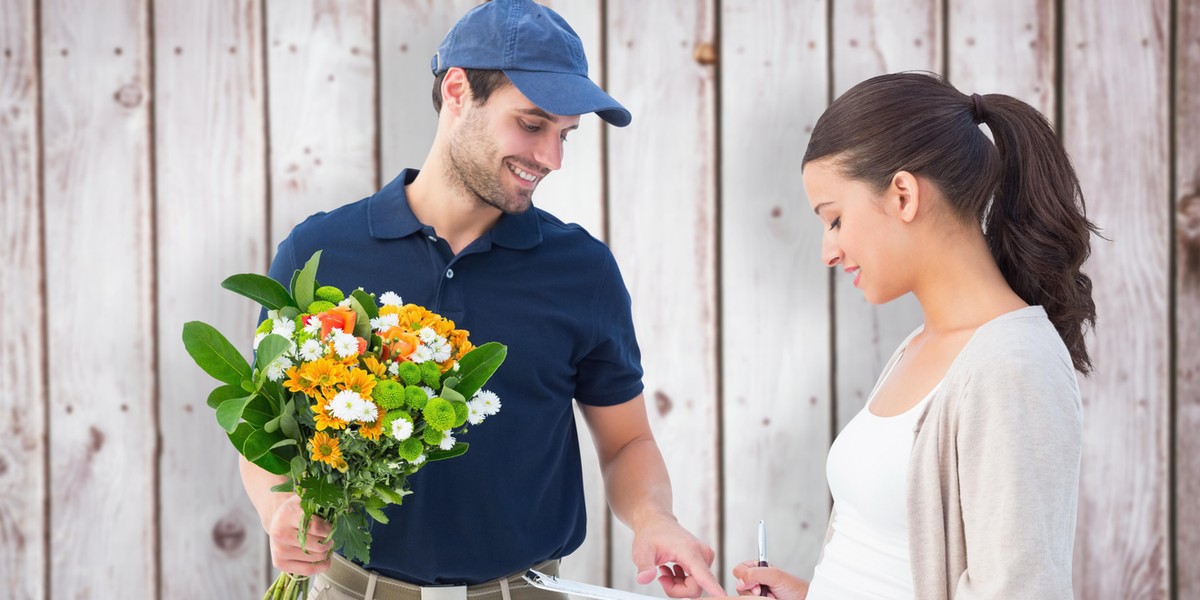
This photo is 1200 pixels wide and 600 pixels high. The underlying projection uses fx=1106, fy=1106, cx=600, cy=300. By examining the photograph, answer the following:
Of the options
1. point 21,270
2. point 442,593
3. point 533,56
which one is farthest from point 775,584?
point 21,270

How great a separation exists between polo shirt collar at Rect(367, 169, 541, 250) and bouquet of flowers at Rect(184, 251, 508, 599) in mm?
364

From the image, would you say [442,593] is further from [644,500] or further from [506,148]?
[506,148]

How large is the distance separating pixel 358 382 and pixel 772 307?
4.14 feet

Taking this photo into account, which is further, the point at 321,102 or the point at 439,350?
the point at 321,102

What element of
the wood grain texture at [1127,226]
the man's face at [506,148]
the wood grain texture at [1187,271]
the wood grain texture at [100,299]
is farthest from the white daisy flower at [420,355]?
the wood grain texture at [1187,271]

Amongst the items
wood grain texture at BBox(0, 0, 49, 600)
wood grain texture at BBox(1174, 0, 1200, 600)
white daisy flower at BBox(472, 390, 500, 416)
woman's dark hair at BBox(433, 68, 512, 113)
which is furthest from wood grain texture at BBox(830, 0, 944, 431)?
wood grain texture at BBox(0, 0, 49, 600)

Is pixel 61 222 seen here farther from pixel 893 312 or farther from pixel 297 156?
pixel 893 312

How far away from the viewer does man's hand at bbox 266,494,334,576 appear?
4.86ft

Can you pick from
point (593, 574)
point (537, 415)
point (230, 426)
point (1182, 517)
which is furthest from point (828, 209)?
point (1182, 517)

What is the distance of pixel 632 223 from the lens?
2428mm

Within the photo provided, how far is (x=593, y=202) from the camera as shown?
243 centimetres

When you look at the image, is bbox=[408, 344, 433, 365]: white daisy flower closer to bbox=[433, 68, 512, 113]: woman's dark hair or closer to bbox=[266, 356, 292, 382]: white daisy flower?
bbox=[266, 356, 292, 382]: white daisy flower

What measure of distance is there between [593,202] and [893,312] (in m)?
0.70

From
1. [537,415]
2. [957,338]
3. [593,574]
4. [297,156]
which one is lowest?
[593,574]
